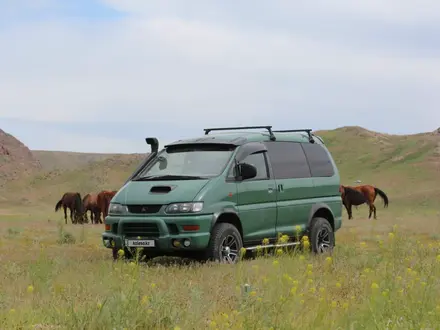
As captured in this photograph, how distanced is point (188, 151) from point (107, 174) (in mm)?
66130

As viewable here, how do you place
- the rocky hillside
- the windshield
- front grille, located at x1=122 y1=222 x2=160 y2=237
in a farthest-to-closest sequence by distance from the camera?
the rocky hillside → the windshield → front grille, located at x1=122 y1=222 x2=160 y2=237

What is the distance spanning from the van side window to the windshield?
42 centimetres

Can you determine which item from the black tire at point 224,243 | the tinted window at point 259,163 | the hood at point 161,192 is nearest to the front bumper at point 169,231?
the black tire at point 224,243

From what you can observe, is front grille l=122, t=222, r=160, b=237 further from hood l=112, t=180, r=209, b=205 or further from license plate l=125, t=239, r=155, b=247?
hood l=112, t=180, r=209, b=205

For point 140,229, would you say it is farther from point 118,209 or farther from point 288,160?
point 288,160

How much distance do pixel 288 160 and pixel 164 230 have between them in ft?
10.1

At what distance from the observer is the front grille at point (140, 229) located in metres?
11.5

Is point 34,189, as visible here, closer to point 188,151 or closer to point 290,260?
point 188,151

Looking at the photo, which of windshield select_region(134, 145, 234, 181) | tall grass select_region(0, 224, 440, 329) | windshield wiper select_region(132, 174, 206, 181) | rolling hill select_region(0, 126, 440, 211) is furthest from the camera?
rolling hill select_region(0, 126, 440, 211)

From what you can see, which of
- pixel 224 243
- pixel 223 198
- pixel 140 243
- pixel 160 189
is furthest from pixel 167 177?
pixel 224 243

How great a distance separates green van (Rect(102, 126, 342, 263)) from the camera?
37.3 feet

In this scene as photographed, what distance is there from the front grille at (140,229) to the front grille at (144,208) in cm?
20

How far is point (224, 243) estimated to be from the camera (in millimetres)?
11680

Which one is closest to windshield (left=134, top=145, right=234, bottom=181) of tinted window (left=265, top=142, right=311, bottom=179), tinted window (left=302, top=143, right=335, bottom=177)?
tinted window (left=265, top=142, right=311, bottom=179)
